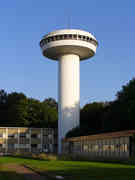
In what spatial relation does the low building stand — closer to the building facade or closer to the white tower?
the white tower

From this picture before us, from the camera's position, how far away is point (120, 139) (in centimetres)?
3806

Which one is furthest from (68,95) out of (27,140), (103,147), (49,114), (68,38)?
(103,147)

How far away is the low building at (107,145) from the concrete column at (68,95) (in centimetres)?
726

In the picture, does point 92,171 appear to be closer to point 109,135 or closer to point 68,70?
point 109,135

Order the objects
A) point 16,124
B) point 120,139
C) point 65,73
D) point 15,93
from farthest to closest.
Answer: point 15,93, point 16,124, point 65,73, point 120,139

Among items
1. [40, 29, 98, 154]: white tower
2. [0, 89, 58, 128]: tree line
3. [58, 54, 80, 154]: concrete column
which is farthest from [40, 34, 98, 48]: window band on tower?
[0, 89, 58, 128]: tree line

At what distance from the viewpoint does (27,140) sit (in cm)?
7319

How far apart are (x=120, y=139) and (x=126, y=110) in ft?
53.1

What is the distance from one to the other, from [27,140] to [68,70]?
19.6 meters

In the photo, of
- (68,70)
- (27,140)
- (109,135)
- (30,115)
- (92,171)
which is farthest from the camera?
(30,115)

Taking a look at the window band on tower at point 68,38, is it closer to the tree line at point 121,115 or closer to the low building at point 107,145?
the tree line at point 121,115

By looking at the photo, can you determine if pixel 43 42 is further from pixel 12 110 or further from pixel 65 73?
pixel 12 110

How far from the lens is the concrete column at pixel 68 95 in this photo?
6569cm

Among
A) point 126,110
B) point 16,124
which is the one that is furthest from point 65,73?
point 16,124
